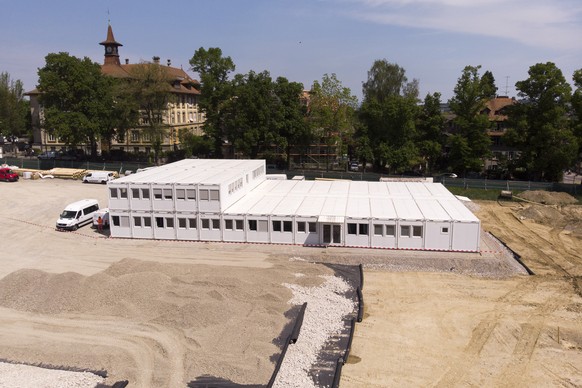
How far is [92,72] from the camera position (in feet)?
238

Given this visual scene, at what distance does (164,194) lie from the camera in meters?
38.9

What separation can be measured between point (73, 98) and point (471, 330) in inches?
2562

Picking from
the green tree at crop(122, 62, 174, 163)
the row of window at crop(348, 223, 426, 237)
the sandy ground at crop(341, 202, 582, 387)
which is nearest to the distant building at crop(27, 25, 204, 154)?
the green tree at crop(122, 62, 174, 163)

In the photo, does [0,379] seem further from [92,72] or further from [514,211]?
[92,72]

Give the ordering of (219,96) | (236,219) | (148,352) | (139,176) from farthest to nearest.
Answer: (219,96)
(139,176)
(236,219)
(148,352)

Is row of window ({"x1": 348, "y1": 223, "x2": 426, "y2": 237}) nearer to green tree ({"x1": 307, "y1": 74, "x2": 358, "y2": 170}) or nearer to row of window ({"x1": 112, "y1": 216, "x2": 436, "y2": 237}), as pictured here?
row of window ({"x1": 112, "y1": 216, "x2": 436, "y2": 237})

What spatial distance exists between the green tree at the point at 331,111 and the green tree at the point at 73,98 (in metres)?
30.6

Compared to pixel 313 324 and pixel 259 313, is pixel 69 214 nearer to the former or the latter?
pixel 259 313

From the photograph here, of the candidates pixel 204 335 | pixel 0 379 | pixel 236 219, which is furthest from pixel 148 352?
pixel 236 219

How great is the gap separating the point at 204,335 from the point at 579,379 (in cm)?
1628

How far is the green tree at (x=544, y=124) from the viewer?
57562 millimetres

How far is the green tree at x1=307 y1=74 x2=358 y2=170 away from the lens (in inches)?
2694

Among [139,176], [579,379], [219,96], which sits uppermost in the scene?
[219,96]

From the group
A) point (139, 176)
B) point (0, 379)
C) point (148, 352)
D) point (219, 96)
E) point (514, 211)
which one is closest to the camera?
point (0, 379)
